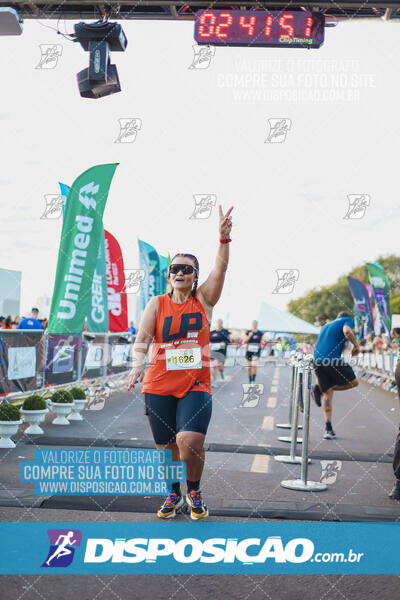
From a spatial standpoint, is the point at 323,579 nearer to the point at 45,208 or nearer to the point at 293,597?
the point at 293,597

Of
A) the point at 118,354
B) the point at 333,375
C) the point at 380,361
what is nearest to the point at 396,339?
the point at 380,361

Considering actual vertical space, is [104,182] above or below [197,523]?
above

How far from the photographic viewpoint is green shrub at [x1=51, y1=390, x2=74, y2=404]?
9.88 metres

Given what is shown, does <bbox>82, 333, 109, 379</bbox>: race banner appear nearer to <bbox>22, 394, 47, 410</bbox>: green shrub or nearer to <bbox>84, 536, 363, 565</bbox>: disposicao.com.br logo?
<bbox>22, 394, 47, 410</bbox>: green shrub

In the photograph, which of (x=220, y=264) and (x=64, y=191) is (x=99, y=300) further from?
(x=220, y=264)

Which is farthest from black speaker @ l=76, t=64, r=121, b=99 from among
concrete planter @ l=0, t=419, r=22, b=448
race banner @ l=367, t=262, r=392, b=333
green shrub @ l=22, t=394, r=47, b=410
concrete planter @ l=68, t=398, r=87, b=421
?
race banner @ l=367, t=262, r=392, b=333

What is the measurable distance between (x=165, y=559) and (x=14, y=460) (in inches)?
137

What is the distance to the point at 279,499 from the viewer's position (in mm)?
5496

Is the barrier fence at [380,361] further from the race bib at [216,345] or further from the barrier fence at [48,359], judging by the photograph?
the barrier fence at [48,359]

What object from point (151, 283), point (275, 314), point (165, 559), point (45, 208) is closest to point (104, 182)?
point (45, 208)

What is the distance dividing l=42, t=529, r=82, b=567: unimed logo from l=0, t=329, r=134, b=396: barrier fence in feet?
17.3

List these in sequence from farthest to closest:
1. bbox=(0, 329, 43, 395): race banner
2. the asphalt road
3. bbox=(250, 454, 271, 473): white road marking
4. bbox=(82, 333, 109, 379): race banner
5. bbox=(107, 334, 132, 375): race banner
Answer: bbox=(107, 334, 132, 375): race banner, bbox=(82, 333, 109, 379): race banner, bbox=(0, 329, 43, 395): race banner, bbox=(250, 454, 271, 473): white road marking, the asphalt road

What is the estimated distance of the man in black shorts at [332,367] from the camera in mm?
9469

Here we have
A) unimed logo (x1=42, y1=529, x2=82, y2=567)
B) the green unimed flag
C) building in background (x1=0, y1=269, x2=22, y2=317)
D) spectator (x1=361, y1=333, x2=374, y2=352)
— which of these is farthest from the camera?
spectator (x1=361, y1=333, x2=374, y2=352)
